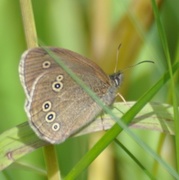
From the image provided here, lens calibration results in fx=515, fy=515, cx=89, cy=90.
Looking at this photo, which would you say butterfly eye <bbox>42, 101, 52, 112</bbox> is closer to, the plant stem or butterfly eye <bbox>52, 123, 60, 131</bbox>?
butterfly eye <bbox>52, 123, 60, 131</bbox>

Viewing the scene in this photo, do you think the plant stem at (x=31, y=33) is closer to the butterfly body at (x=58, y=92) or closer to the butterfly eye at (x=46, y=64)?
the butterfly body at (x=58, y=92)

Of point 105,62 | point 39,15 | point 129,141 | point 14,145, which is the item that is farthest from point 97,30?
point 14,145

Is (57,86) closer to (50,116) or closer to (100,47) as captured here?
(50,116)

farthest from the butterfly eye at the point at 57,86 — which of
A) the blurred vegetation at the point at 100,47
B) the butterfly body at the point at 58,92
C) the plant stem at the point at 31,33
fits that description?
the plant stem at the point at 31,33

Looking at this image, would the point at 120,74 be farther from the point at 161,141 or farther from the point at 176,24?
the point at 176,24

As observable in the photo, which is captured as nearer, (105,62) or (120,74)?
(120,74)

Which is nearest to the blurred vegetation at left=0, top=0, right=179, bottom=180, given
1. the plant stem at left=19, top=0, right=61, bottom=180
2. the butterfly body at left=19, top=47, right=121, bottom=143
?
the butterfly body at left=19, top=47, right=121, bottom=143
